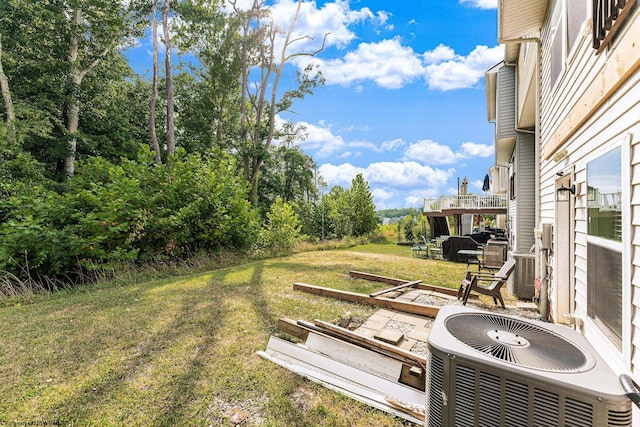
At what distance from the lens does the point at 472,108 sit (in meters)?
12.8

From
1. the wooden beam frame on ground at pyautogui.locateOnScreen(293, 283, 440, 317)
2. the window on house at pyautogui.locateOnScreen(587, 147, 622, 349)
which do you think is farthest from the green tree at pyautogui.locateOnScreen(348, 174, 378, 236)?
the window on house at pyautogui.locateOnScreen(587, 147, 622, 349)

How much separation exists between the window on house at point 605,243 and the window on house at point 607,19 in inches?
30.5

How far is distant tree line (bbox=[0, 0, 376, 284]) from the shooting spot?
24.9ft

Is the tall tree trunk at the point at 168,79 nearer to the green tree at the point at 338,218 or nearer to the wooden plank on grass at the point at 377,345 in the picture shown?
the green tree at the point at 338,218

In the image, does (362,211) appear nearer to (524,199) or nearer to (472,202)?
(472,202)

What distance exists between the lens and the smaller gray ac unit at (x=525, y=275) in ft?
18.2

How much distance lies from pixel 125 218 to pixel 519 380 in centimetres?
878

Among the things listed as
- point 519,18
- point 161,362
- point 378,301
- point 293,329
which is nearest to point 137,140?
point 161,362

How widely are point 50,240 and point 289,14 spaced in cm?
1740

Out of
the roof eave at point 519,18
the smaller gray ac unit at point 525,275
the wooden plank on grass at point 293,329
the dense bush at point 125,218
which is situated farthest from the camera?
the dense bush at point 125,218

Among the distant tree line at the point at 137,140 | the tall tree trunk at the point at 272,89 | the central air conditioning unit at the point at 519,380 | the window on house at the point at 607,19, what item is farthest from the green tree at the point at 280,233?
the window on house at the point at 607,19

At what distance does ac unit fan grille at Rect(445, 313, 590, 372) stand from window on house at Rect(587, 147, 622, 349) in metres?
0.62

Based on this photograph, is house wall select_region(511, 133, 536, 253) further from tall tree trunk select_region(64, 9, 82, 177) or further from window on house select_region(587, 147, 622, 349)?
tall tree trunk select_region(64, 9, 82, 177)

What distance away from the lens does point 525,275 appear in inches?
221
